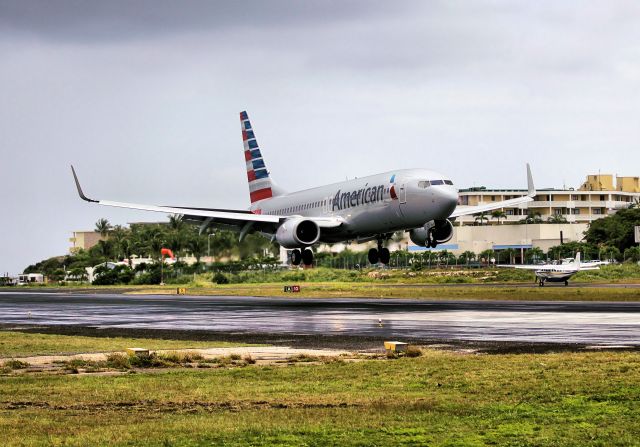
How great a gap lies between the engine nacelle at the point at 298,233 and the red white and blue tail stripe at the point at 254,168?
1998 cm

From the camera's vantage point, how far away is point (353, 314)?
47562mm

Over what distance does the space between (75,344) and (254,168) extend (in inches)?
2284

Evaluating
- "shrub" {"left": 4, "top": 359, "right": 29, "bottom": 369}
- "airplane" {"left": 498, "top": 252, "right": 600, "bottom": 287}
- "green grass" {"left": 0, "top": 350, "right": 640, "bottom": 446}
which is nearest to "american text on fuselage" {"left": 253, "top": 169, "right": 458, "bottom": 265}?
"airplane" {"left": 498, "top": 252, "right": 600, "bottom": 287}

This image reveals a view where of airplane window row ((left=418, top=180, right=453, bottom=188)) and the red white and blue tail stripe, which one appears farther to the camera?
the red white and blue tail stripe

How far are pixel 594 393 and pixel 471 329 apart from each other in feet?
56.5

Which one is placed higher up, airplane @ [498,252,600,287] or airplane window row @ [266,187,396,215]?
airplane window row @ [266,187,396,215]

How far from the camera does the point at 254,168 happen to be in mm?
89250

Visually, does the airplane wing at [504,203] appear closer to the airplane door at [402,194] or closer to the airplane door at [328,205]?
the airplane door at [402,194]

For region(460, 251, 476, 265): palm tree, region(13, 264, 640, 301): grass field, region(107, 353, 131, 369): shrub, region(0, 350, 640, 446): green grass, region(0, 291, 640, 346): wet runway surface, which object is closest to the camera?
region(0, 350, 640, 446): green grass

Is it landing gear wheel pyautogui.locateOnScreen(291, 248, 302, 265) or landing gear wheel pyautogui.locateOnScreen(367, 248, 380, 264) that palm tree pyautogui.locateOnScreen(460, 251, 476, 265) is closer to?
landing gear wheel pyautogui.locateOnScreen(367, 248, 380, 264)

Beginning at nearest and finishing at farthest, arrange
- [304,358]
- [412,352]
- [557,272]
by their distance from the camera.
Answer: [304,358], [412,352], [557,272]

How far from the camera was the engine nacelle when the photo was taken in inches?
2584

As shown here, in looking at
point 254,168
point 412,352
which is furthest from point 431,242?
point 412,352

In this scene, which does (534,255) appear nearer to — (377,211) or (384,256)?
(384,256)
